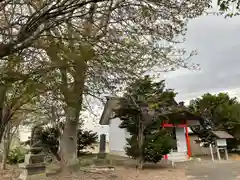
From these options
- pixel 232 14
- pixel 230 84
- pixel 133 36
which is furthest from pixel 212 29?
pixel 230 84

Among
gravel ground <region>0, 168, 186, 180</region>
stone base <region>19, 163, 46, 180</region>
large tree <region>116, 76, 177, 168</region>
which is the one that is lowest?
gravel ground <region>0, 168, 186, 180</region>

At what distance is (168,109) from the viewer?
45.2ft

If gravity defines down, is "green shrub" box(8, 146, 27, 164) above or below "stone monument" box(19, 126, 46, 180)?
above

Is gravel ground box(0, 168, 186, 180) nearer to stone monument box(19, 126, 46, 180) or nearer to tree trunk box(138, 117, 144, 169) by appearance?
stone monument box(19, 126, 46, 180)

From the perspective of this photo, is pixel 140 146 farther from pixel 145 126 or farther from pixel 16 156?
pixel 16 156

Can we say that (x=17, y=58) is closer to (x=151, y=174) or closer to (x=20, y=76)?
(x=20, y=76)

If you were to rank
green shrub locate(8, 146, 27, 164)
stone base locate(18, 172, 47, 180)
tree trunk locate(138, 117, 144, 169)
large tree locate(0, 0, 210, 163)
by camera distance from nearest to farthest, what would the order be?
large tree locate(0, 0, 210, 163) → stone base locate(18, 172, 47, 180) → tree trunk locate(138, 117, 144, 169) → green shrub locate(8, 146, 27, 164)

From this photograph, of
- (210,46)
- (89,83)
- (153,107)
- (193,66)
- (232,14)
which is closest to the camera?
(232,14)

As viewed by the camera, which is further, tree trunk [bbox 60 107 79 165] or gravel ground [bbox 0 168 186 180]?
→ tree trunk [bbox 60 107 79 165]

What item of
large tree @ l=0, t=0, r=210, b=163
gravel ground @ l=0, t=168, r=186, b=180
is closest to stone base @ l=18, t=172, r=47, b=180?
gravel ground @ l=0, t=168, r=186, b=180

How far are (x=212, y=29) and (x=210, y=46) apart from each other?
1159 mm

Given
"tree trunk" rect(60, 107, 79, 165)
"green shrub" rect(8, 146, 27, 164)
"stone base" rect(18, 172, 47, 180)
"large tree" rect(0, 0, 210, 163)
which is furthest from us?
"green shrub" rect(8, 146, 27, 164)

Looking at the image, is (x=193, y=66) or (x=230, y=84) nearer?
(x=193, y=66)

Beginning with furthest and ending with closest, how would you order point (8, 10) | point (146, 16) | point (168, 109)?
point (168, 109) → point (146, 16) → point (8, 10)
